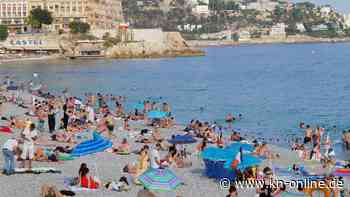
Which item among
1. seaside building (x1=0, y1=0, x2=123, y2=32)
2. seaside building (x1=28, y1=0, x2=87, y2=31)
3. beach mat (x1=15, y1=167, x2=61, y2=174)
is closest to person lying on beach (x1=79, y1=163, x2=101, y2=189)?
beach mat (x1=15, y1=167, x2=61, y2=174)

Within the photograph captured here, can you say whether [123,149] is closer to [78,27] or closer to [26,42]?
[26,42]

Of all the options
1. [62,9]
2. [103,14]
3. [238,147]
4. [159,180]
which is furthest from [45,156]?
[103,14]

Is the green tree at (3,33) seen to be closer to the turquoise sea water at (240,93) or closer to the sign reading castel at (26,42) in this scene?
the sign reading castel at (26,42)

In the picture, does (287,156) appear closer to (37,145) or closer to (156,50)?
(37,145)

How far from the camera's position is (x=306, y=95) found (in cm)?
5834

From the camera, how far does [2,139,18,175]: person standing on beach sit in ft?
53.1

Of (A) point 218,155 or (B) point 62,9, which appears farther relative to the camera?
(B) point 62,9

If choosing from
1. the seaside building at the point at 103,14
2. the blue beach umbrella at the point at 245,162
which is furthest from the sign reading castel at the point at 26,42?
the blue beach umbrella at the point at 245,162

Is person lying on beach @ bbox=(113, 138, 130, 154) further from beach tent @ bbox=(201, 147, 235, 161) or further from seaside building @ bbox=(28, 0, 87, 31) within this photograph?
seaside building @ bbox=(28, 0, 87, 31)

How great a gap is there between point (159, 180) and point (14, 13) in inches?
4721

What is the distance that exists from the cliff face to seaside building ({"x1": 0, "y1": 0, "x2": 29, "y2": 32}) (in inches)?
794

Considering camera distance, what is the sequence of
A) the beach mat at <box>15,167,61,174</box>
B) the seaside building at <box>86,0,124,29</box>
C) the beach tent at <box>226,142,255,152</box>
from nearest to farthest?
the beach mat at <box>15,167,61,174</box>, the beach tent at <box>226,142,255,152</box>, the seaside building at <box>86,0,124,29</box>

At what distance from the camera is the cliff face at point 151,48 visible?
12100 centimetres

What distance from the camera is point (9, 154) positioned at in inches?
638
